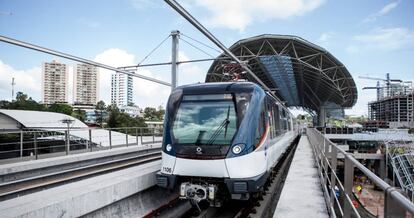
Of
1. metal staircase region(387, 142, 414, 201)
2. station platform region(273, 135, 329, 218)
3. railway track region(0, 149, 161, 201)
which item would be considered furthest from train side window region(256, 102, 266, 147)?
metal staircase region(387, 142, 414, 201)

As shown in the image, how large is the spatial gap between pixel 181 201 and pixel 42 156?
5.66 m

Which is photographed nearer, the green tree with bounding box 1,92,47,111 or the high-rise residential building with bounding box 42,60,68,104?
the green tree with bounding box 1,92,47,111

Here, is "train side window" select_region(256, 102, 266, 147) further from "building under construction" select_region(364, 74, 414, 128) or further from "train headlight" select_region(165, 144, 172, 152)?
"building under construction" select_region(364, 74, 414, 128)

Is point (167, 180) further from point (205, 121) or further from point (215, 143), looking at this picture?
→ point (205, 121)

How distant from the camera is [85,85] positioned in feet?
381

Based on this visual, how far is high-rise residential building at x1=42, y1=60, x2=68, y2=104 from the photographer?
83750 mm

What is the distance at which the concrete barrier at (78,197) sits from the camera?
429 cm

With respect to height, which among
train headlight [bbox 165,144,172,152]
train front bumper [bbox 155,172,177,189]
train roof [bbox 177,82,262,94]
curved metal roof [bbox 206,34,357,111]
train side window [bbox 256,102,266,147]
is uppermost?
curved metal roof [bbox 206,34,357,111]

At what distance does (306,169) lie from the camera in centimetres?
1127

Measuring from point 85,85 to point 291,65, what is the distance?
88889 mm

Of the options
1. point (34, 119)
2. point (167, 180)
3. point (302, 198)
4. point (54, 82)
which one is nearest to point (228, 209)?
point (302, 198)

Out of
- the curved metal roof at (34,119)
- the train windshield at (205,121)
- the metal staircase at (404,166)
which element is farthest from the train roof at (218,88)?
the curved metal roof at (34,119)

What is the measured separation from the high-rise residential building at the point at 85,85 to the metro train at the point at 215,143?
105381mm

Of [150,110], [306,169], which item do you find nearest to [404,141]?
[306,169]
